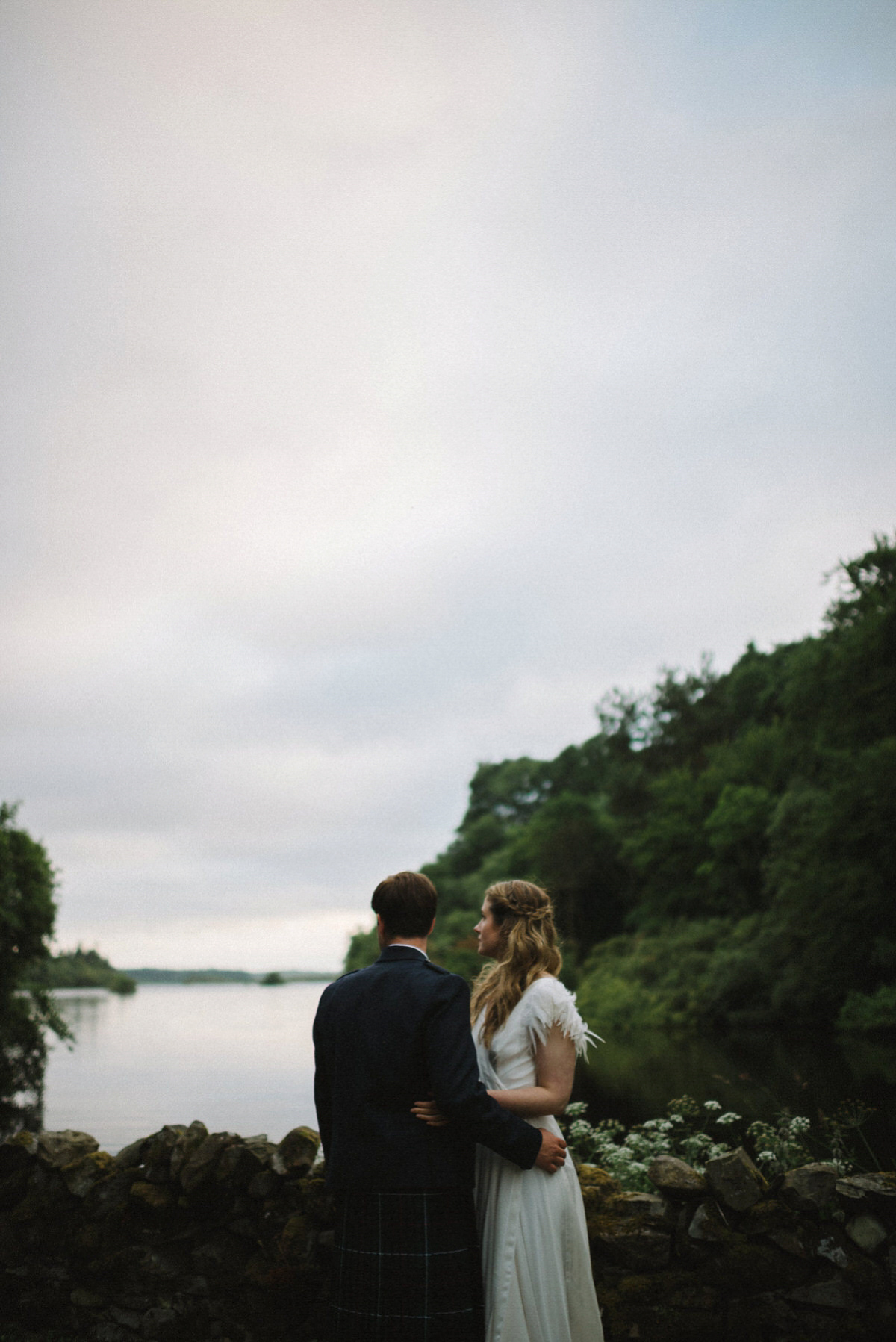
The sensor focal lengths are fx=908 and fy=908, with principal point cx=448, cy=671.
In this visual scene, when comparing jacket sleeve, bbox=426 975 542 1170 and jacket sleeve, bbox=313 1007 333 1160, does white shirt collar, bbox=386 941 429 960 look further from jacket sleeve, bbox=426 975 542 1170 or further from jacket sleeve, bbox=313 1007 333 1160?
jacket sleeve, bbox=313 1007 333 1160

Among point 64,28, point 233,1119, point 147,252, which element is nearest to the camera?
point 64,28

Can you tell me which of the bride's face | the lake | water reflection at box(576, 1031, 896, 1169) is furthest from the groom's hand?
water reflection at box(576, 1031, 896, 1169)

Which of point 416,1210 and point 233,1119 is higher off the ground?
point 416,1210

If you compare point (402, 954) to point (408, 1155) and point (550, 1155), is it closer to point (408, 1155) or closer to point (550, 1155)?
point (408, 1155)

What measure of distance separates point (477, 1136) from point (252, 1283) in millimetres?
1904

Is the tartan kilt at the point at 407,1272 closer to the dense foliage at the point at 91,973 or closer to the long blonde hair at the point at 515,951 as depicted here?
the long blonde hair at the point at 515,951

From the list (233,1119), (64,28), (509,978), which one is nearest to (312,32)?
(64,28)

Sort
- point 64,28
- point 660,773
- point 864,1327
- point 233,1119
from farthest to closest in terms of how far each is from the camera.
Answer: point 660,773 → point 233,1119 → point 64,28 → point 864,1327

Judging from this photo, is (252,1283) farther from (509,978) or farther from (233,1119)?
(233,1119)

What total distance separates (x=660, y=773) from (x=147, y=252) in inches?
2019

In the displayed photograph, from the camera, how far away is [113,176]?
922cm

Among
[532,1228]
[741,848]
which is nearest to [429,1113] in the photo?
[532,1228]

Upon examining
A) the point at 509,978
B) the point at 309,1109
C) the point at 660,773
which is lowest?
the point at 309,1109

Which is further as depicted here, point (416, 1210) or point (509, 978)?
point (509, 978)
